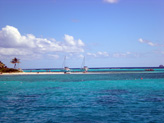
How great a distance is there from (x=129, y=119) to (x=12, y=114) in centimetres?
1331

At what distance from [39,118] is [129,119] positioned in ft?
31.4

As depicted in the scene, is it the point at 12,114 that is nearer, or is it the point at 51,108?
the point at 12,114

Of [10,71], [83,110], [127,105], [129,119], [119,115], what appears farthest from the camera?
[10,71]

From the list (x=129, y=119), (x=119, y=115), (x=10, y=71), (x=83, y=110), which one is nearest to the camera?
(x=129, y=119)

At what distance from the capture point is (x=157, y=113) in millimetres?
21812

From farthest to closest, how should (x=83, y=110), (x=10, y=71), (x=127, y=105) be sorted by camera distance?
1. (x=10, y=71)
2. (x=127, y=105)
3. (x=83, y=110)

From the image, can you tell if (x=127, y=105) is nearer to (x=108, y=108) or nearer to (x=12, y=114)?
(x=108, y=108)

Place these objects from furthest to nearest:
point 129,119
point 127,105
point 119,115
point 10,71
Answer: point 10,71, point 127,105, point 119,115, point 129,119

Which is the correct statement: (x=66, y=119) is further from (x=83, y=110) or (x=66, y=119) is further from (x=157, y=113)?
(x=157, y=113)

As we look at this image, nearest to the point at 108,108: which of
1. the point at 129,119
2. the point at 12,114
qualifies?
the point at 129,119

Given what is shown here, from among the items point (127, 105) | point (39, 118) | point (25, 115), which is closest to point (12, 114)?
point (25, 115)

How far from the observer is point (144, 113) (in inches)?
860

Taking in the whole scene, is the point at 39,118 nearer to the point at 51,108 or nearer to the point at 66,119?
the point at 66,119

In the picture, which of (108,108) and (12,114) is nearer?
(12,114)
